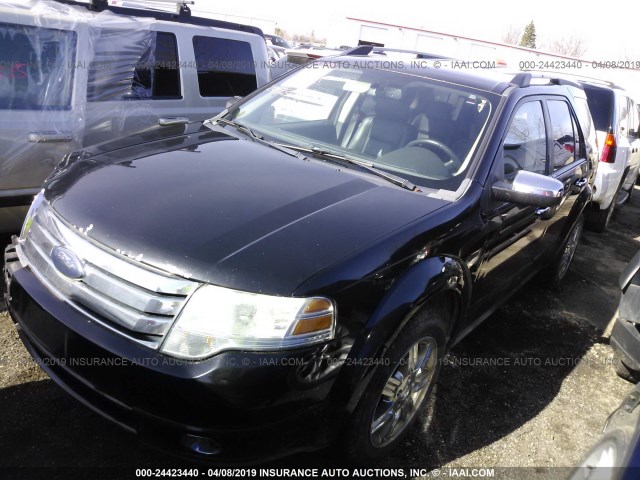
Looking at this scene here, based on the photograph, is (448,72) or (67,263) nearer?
(67,263)

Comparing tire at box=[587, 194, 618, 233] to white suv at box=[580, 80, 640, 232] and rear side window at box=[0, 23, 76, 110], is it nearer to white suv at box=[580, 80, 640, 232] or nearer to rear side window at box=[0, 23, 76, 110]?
white suv at box=[580, 80, 640, 232]

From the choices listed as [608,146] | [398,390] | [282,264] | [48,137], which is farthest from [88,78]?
[608,146]

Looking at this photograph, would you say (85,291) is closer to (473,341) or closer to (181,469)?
(181,469)

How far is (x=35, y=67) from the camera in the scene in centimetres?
383

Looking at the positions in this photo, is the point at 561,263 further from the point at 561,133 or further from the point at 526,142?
the point at 526,142

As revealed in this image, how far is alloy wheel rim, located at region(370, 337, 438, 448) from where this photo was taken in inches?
93.6

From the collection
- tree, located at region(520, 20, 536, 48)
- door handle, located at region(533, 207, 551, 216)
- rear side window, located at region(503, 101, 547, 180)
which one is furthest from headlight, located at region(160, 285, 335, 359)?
tree, located at region(520, 20, 536, 48)

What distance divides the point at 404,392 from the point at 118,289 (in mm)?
1403

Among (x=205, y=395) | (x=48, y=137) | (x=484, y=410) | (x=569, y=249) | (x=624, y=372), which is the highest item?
(x=48, y=137)

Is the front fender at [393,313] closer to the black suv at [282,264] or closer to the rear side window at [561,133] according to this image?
the black suv at [282,264]

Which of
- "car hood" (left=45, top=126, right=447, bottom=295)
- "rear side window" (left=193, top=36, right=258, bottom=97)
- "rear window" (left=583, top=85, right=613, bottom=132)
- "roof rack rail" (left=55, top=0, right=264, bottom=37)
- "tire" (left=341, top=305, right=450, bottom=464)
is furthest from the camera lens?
"rear window" (left=583, top=85, right=613, bottom=132)

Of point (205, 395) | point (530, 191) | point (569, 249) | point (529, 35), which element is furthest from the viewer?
point (529, 35)

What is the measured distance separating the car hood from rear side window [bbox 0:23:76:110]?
1603 millimetres

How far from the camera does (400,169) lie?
283 cm
